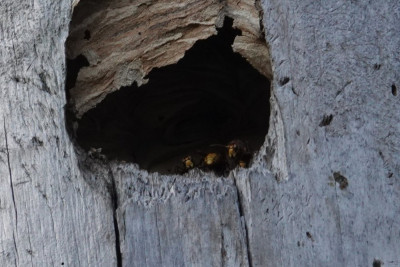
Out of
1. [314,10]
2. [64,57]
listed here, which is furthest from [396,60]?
[64,57]

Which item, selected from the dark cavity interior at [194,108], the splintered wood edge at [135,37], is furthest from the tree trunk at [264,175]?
the dark cavity interior at [194,108]

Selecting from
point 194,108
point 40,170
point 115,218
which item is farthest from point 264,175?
point 194,108

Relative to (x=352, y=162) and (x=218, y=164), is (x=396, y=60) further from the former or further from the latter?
(x=218, y=164)

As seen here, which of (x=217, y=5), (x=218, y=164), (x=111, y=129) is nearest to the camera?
(x=217, y=5)

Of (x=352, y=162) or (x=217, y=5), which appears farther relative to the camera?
(x=217, y=5)

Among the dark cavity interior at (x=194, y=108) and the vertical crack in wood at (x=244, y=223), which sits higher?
the dark cavity interior at (x=194, y=108)

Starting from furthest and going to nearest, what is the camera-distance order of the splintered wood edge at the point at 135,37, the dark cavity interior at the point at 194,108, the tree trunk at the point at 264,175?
1. the dark cavity interior at the point at 194,108
2. the splintered wood edge at the point at 135,37
3. the tree trunk at the point at 264,175

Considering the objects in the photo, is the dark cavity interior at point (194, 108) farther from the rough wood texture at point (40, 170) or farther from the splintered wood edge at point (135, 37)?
the rough wood texture at point (40, 170)
